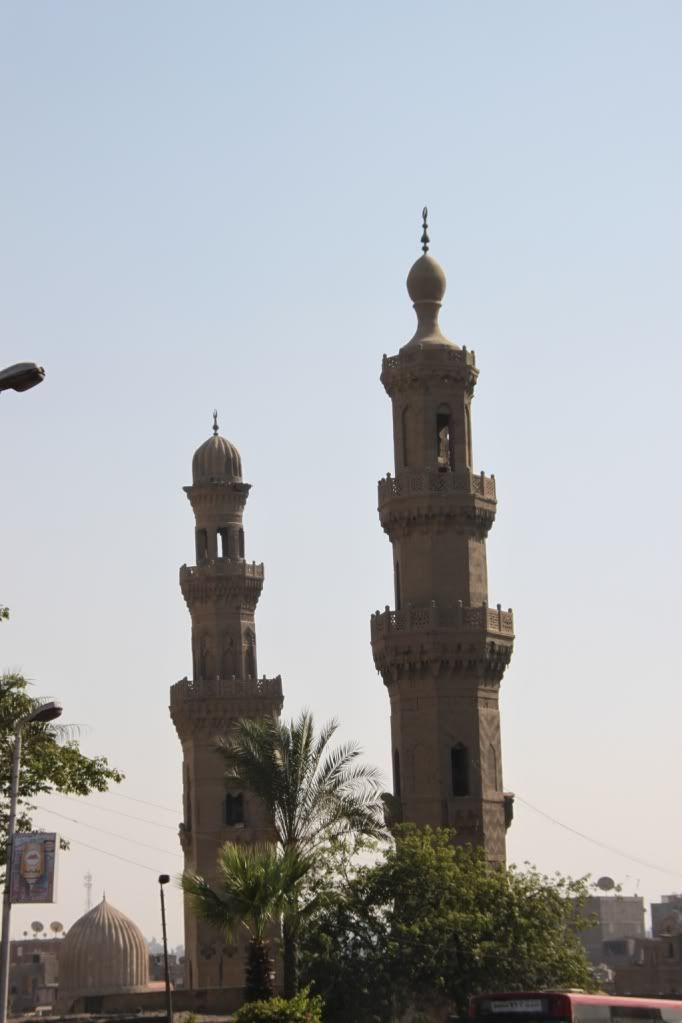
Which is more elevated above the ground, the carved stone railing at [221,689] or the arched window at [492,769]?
the carved stone railing at [221,689]

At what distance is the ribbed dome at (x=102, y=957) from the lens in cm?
9538

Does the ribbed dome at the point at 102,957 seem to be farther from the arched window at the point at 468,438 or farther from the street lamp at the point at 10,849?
the street lamp at the point at 10,849

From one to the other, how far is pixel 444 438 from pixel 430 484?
76.6 inches

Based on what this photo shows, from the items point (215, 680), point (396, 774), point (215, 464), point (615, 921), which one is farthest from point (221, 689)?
point (615, 921)

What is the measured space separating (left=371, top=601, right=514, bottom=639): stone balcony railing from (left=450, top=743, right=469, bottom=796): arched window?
3.20 m

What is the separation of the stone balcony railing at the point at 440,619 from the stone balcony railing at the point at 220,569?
73.1ft

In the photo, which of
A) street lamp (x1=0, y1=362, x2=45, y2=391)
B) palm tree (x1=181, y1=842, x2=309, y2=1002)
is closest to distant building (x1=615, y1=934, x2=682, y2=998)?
palm tree (x1=181, y1=842, x2=309, y2=1002)

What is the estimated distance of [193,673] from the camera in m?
74.7

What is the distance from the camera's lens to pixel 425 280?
55.8 m

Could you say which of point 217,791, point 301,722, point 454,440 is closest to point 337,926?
point 301,722

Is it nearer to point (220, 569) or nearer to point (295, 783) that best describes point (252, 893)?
point (295, 783)

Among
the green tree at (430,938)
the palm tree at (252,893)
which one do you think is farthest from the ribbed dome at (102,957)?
the palm tree at (252,893)

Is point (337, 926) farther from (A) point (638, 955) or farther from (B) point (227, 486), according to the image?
(A) point (638, 955)

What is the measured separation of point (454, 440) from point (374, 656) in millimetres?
6376
